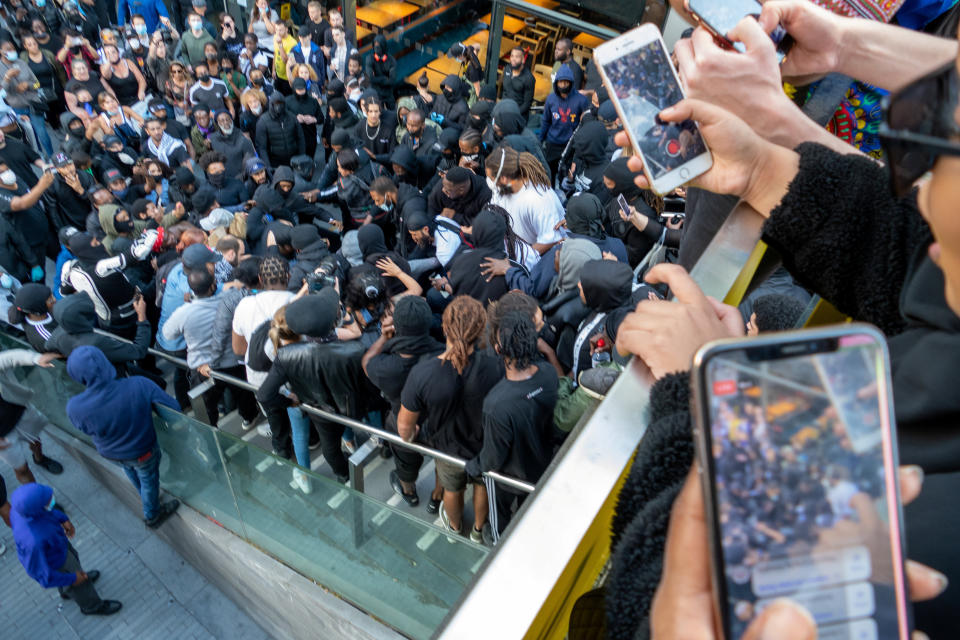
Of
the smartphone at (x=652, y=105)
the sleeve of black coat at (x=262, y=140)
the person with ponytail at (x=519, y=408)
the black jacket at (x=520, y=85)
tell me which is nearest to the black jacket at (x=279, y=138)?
the sleeve of black coat at (x=262, y=140)

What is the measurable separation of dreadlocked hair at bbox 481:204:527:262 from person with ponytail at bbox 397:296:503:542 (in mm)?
1617

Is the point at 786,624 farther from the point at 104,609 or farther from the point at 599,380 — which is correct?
the point at 104,609

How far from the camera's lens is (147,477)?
5.05 meters

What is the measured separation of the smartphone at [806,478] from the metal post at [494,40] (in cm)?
1051

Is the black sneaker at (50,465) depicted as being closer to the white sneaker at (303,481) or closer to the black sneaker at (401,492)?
the white sneaker at (303,481)

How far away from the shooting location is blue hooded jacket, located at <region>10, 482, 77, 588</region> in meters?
4.57

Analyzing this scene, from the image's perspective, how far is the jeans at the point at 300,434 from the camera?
14.7 feet

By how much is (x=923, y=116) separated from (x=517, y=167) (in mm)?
4594

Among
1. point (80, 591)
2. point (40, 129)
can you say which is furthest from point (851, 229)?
point (40, 129)

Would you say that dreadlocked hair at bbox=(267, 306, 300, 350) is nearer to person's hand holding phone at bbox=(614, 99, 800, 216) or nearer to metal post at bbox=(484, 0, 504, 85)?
person's hand holding phone at bbox=(614, 99, 800, 216)

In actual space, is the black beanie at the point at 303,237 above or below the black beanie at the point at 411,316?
below

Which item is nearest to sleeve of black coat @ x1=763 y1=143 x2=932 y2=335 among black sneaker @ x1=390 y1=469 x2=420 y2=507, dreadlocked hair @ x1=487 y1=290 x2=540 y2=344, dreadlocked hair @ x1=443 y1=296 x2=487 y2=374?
dreadlocked hair @ x1=487 y1=290 x2=540 y2=344

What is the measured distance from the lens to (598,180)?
242 inches

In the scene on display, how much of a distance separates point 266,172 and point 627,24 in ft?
18.5
